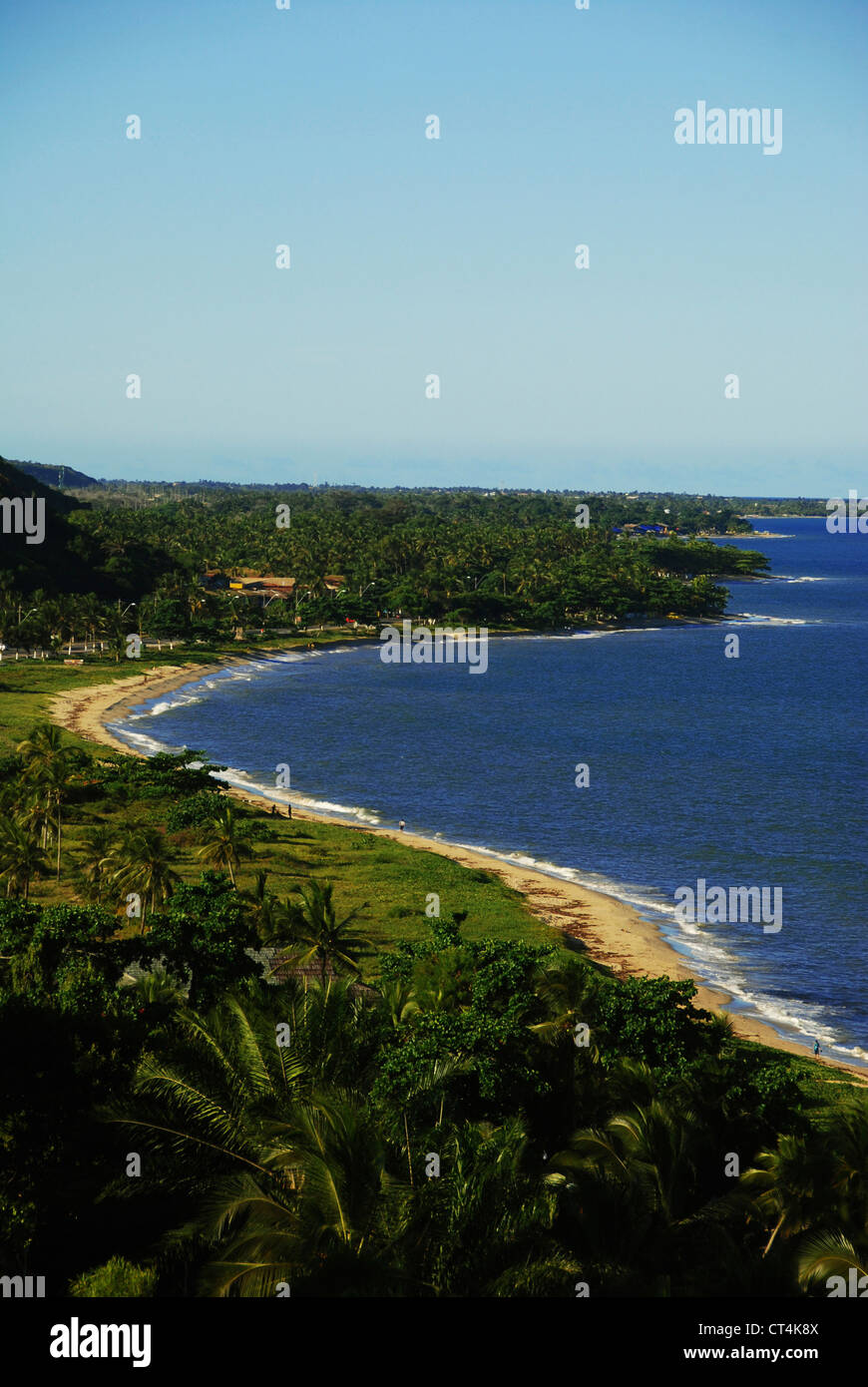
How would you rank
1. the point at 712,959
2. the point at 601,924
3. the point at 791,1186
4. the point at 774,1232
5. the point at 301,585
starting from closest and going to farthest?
the point at 774,1232 < the point at 791,1186 < the point at 712,959 < the point at 601,924 < the point at 301,585

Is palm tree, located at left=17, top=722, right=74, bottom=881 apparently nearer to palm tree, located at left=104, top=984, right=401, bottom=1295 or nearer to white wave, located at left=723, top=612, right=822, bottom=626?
palm tree, located at left=104, top=984, right=401, bottom=1295

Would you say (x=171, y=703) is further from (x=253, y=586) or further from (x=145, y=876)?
(x=253, y=586)

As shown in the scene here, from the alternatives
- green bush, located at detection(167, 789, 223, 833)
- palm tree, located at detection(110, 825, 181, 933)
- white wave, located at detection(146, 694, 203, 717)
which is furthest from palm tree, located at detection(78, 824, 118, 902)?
white wave, located at detection(146, 694, 203, 717)

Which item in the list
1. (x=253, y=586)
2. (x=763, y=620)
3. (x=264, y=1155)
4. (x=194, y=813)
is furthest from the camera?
(x=763, y=620)

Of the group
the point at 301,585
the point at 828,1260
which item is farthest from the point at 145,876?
the point at 301,585

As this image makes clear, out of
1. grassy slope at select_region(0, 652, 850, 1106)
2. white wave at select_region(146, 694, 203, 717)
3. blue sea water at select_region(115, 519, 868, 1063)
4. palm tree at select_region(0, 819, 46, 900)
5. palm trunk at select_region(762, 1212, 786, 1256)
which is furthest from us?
white wave at select_region(146, 694, 203, 717)

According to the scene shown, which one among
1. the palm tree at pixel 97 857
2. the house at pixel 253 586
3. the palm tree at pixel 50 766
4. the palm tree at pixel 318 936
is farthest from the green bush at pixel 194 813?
the house at pixel 253 586

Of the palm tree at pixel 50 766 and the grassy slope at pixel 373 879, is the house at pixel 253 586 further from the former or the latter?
the grassy slope at pixel 373 879
